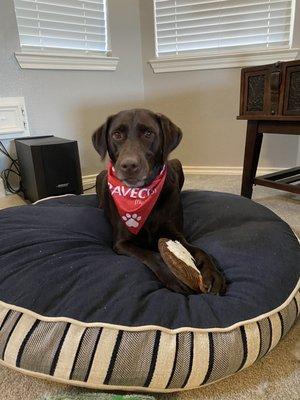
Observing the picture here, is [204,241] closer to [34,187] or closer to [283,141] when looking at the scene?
[34,187]

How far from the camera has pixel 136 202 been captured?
119cm

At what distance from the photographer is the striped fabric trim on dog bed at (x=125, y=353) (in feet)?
2.27

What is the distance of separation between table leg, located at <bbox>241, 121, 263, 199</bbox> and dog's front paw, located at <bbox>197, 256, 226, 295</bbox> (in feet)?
3.63

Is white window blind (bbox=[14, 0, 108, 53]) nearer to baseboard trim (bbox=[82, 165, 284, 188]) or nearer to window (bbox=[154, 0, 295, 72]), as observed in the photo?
window (bbox=[154, 0, 295, 72])

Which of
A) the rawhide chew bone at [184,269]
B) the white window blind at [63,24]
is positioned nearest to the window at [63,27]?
the white window blind at [63,24]

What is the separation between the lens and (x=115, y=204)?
1290mm

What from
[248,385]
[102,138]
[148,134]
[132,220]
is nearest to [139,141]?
[148,134]

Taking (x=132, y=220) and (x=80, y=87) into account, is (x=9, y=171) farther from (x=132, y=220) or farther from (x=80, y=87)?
(x=132, y=220)

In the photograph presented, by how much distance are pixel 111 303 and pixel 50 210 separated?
674 millimetres

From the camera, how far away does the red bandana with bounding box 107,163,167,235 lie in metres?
1.19

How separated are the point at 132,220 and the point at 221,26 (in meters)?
1.95

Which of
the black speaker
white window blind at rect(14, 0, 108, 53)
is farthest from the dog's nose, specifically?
white window blind at rect(14, 0, 108, 53)

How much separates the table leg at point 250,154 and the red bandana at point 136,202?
945mm

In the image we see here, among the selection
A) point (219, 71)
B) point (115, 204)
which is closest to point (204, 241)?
point (115, 204)
